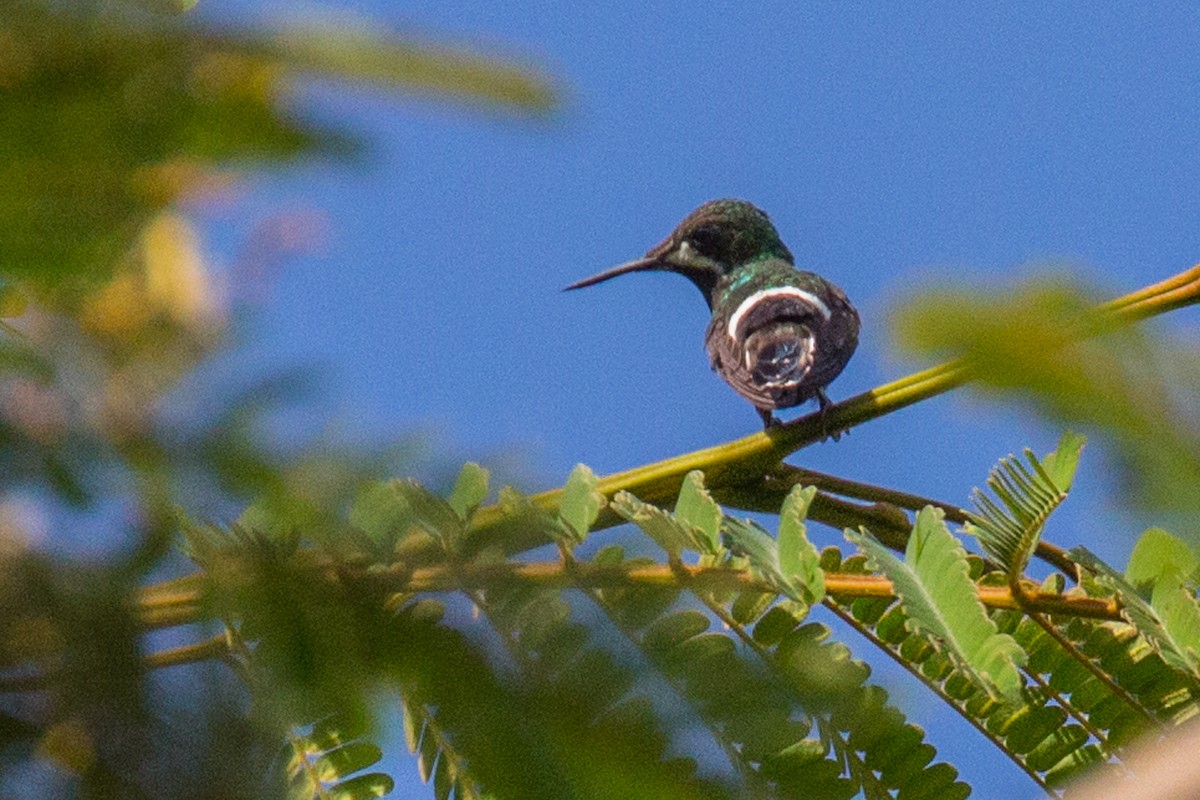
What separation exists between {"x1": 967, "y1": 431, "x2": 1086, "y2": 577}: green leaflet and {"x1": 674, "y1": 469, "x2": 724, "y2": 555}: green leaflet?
401 mm

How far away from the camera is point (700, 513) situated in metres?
2.00

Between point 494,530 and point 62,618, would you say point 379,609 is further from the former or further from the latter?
point 494,530

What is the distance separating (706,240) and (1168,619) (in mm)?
4537

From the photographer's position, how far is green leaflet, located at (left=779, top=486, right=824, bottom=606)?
1868 mm

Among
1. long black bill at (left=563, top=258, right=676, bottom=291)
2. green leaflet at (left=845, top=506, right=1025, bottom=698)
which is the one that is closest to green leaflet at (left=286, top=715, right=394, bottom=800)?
green leaflet at (left=845, top=506, right=1025, bottom=698)

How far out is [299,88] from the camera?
530mm

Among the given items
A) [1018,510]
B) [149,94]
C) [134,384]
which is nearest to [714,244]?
[1018,510]

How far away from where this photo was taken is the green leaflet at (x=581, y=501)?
1.89m

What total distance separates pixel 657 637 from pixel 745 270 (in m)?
4.59

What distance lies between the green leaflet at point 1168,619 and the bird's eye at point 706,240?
4.48 m

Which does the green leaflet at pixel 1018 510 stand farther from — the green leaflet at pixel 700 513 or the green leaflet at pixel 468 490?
the green leaflet at pixel 468 490

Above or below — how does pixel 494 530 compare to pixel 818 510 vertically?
below

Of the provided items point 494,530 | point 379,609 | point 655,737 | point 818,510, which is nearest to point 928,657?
point 818,510

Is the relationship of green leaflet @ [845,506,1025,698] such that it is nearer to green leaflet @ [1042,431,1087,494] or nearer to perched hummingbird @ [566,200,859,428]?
green leaflet @ [1042,431,1087,494]
